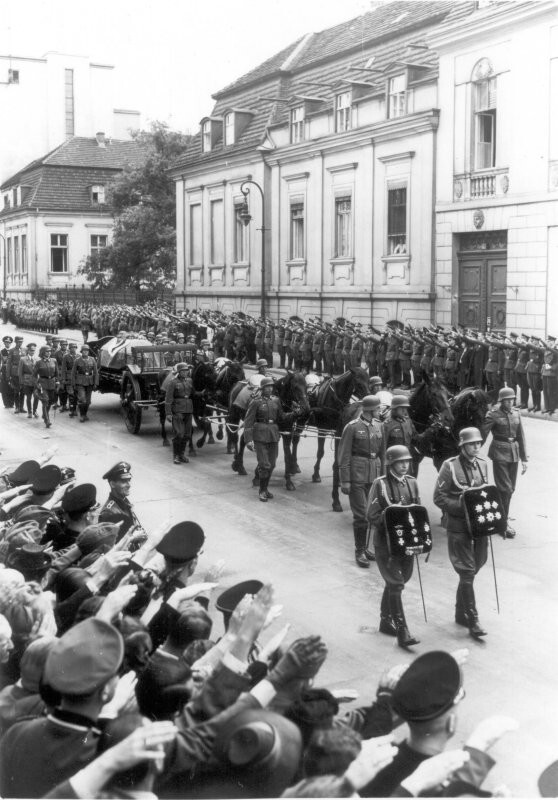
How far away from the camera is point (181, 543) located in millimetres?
5777

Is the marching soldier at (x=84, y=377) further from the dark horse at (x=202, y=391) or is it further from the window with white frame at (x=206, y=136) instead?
the window with white frame at (x=206, y=136)

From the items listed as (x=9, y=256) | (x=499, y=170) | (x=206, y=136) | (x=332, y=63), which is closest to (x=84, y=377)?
(x=499, y=170)

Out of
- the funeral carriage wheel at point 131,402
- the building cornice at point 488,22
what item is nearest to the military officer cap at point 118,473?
the funeral carriage wheel at point 131,402

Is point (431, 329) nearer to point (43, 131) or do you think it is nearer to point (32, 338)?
point (32, 338)

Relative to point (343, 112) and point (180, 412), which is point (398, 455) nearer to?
point (180, 412)

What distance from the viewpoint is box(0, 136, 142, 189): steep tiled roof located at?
192 ft

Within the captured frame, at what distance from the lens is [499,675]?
6.88 m

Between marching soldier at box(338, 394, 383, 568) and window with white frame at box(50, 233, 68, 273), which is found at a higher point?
window with white frame at box(50, 233, 68, 273)

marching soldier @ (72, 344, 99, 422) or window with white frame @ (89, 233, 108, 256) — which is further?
window with white frame @ (89, 233, 108, 256)

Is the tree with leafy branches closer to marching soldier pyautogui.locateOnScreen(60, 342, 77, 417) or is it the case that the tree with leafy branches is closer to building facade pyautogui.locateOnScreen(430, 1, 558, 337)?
building facade pyautogui.locateOnScreen(430, 1, 558, 337)

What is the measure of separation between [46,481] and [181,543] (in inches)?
92.7

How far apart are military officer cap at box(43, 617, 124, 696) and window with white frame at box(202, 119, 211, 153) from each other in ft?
118

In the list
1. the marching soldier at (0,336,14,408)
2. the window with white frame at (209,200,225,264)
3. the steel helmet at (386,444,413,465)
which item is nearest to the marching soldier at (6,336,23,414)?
the marching soldier at (0,336,14,408)

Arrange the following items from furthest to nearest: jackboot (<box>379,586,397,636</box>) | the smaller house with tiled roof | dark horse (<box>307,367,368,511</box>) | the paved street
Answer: the smaller house with tiled roof → dark horse (<box>307,367,368,511</box>) → jackboot (<box>379,586,397,636</box>) → the paved street
